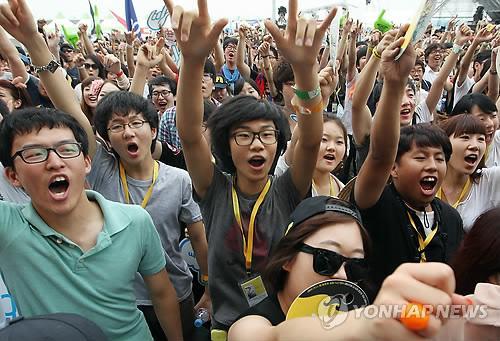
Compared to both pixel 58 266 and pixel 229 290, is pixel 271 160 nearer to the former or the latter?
pixel 229 290

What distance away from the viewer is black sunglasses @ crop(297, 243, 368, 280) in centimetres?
128

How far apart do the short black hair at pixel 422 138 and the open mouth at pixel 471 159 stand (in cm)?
61

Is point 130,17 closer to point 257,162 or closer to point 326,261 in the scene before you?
point 257,162

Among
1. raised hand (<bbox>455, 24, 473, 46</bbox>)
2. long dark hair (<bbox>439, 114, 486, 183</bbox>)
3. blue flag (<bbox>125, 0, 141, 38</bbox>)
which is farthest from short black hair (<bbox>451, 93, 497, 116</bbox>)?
blue flag (<bbox>125, 0, 141, 38</bbox>)

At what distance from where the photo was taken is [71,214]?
65.6 inches

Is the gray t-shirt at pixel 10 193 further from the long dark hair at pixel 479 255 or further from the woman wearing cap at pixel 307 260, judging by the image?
the long dark hair at pixel 479 255

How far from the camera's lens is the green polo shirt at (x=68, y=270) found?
5.09 feet

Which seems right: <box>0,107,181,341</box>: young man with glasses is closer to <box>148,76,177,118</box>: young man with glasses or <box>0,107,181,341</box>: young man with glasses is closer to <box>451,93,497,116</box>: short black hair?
<box>148,76,177,118</box>: young man with glasses

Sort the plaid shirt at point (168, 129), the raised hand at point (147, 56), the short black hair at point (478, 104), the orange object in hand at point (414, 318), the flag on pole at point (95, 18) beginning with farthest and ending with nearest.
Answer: the flag on pole at point (95, 18) < the plaid shirt at point (168, 129) < the short black hair at point (478, 104) < the raised hand at point (147, 56) < the orange object in hand at point (414, 318)

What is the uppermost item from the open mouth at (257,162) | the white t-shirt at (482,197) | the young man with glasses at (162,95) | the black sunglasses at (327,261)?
the young man with glasses at (162,95)

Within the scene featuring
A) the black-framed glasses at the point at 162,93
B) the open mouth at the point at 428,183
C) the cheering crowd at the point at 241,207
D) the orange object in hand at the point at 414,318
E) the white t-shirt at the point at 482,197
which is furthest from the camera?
the black-framed glasses at the point at 162,93

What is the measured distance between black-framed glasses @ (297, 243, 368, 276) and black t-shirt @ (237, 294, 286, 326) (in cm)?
20

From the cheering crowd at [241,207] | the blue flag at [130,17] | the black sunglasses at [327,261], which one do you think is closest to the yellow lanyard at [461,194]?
the cheering crowd at [241,207]

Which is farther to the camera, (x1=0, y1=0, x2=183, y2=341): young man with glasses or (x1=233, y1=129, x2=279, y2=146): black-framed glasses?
(x1=233, y1=129, x2=279, y2=146): black-framed glasses
